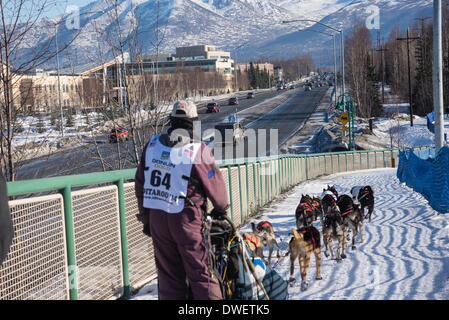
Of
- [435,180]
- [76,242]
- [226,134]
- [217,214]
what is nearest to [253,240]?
[76,242]

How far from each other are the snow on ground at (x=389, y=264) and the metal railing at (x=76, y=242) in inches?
19.4

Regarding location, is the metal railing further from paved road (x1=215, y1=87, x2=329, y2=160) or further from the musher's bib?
paved road (x1=215, y1=87, x2=329, y2=160)

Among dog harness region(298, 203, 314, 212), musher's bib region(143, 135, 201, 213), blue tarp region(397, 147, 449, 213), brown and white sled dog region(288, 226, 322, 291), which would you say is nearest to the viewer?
musher's bib region(143, 135, 201, 213)

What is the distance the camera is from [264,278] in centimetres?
572

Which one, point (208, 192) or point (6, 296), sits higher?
point (208, 192)

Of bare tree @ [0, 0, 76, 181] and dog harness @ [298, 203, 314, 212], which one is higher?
bare tree @ [0, 0, 76, 181]

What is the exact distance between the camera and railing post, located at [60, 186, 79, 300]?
6105 mm

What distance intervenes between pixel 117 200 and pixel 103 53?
786 cm

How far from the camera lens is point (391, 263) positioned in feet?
28.1

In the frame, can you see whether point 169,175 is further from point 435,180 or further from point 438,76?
point 438,76

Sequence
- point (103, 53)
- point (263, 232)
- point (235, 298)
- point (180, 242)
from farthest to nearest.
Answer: point (103, 53) < point (263, 232) < point (235, 298) < point (180, 242)

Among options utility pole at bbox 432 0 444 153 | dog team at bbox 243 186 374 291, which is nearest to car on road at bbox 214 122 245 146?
utility pole at bbox 432 0 444 153
